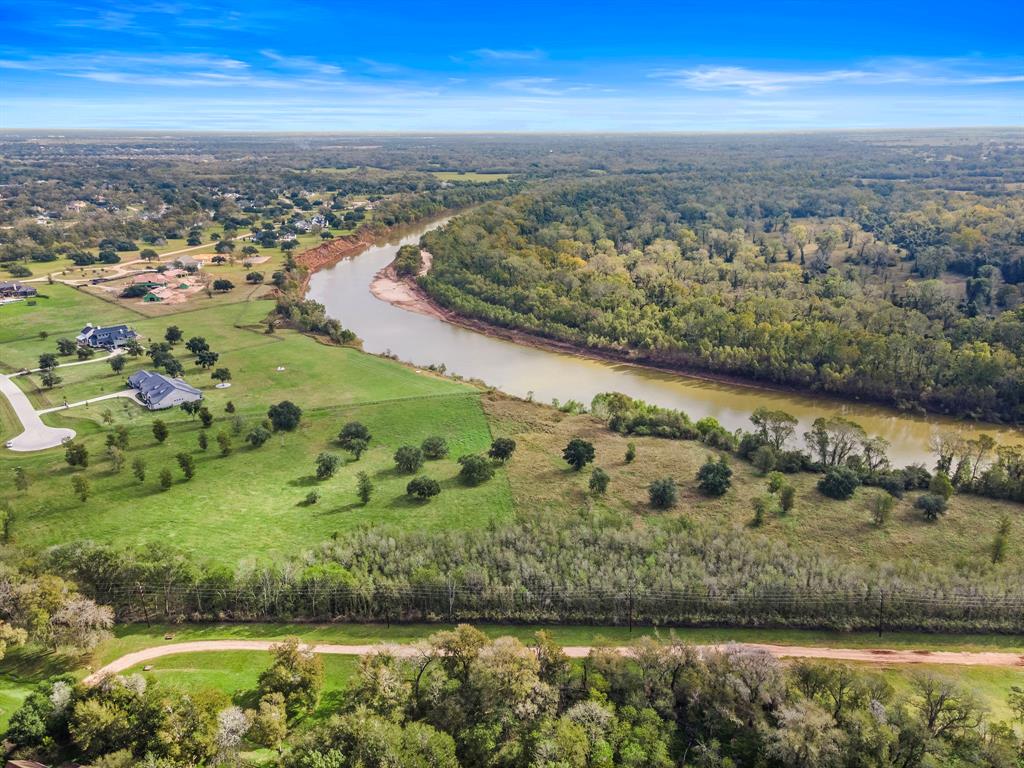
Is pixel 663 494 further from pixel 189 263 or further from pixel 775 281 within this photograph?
pixel 189 263

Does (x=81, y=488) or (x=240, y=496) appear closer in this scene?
(x=81, y=488)

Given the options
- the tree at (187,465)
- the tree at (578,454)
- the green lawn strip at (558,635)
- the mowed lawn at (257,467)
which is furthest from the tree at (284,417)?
the tree at (578,454)

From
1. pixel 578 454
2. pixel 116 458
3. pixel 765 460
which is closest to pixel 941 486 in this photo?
pixel 765 460

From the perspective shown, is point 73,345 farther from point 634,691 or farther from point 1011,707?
point 1011,707

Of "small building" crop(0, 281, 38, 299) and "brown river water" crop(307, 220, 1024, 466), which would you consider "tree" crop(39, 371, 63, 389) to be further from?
"small building" crop(0, 281, 38, 299)

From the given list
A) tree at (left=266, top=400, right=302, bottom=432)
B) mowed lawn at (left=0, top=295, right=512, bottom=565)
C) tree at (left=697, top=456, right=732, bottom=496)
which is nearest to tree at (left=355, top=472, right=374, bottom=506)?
mowed lawn at (left=0, top=295, right=512, bottom=565)

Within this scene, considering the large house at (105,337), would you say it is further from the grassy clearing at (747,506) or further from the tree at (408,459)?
the grassy clearing at (747,506)

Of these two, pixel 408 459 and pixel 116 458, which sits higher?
pixel 116 458

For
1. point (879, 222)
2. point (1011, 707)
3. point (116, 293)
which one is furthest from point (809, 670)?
point (879, 222)
